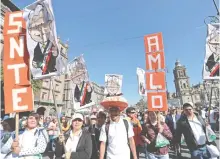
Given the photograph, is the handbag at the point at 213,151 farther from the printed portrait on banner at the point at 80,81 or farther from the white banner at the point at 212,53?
the printed portrait on banner at the point at 80,81

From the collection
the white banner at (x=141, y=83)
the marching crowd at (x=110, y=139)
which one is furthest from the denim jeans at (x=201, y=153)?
the white banner at (x=141, y=83)

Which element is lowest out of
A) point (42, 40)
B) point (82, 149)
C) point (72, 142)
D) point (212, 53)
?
point (82, 149)

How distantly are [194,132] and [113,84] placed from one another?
6.06m

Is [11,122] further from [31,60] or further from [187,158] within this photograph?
[187,158]

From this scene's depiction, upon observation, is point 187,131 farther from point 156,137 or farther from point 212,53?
point 212,53

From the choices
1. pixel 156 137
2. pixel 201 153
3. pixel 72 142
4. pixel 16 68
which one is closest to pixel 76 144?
pixel 72 142

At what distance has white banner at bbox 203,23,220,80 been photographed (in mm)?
5008

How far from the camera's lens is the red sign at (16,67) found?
13.7ft

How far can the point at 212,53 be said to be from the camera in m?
5.10

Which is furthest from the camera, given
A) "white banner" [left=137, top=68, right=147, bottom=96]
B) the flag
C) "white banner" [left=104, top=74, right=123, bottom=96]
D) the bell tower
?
the bell tower

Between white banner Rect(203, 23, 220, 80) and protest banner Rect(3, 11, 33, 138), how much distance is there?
3.80 meters

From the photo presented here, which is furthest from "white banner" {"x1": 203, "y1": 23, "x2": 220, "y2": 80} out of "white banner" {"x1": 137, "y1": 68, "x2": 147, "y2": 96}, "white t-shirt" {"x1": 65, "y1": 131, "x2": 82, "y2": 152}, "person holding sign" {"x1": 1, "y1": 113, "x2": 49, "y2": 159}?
"white banner" {"x1": 137, "y1": 68, "x2": 147, "y2": 96}

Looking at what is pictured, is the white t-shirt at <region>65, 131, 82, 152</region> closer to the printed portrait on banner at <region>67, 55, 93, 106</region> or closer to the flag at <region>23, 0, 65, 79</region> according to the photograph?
the flag at <region>23, 0, 65, 79</region>

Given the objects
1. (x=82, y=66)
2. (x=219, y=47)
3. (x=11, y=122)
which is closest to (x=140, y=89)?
(x=82, y=66)
